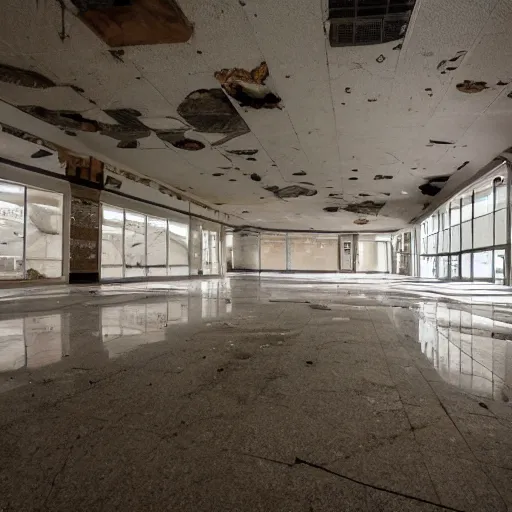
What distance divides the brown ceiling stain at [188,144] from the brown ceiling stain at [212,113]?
20.9 inches

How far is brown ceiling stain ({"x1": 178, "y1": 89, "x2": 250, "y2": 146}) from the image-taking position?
165 inches

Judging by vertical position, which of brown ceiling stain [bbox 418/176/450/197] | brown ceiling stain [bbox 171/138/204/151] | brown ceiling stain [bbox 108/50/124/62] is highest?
brown ceiling stain [bbox 108/50/124/62]

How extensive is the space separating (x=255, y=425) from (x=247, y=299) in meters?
3.22


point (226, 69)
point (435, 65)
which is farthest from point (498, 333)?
point (226, 69)

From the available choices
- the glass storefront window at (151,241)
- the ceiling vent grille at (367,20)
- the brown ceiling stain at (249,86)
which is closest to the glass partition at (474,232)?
the ceiling vent grille at (367,20)

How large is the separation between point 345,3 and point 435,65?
54.2 inches

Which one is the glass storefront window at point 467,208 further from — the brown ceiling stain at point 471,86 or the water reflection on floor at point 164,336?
the water reflection on floor at point 164,336

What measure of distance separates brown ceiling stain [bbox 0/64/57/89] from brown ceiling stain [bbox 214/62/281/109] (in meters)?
2.07

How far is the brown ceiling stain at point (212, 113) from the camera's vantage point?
420cm

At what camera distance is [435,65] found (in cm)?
341

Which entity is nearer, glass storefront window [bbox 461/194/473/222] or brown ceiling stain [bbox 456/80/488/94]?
brown ceiling stain [bbox 456/80/488/94]

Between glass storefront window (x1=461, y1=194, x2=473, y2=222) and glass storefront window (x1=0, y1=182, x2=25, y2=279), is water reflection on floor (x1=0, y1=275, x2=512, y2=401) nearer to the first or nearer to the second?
glass storefront window (x1=0, y1=182, x2=25, y2=279)

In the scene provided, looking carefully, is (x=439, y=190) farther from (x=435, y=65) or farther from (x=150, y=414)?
(x=150, y=414)

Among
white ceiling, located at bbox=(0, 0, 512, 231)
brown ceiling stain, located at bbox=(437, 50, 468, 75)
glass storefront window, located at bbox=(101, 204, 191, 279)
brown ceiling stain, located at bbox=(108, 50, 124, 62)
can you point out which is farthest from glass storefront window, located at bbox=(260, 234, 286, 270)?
brown ceiling stain, located at bbox=(108, 50, 124, 62)
